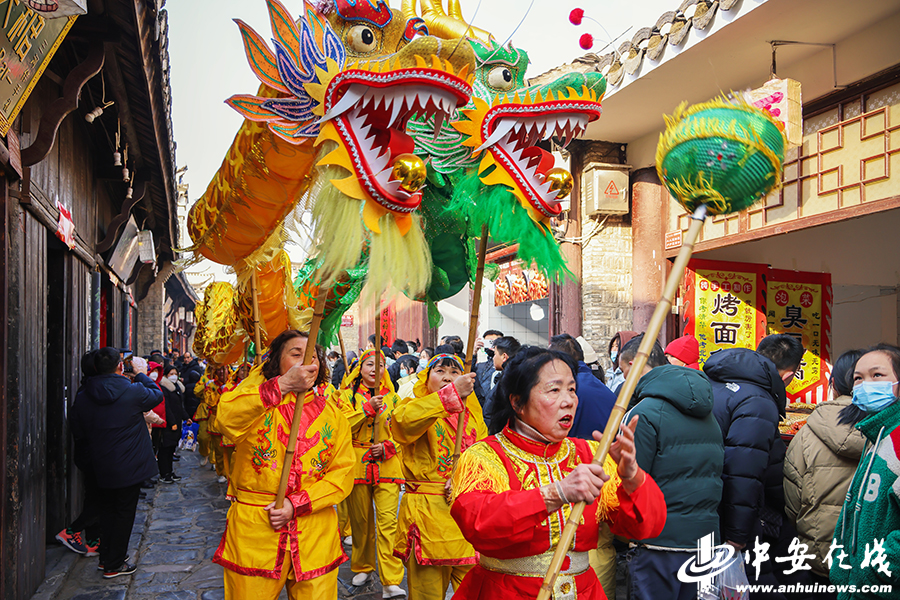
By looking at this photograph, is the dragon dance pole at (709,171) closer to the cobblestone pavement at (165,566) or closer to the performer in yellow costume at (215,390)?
the cobblestone pavement at (165,566)

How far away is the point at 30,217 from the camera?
15.2 feet

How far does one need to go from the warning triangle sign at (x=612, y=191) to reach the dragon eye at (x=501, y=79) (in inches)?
256

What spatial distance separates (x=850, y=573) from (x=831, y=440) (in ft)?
3.08

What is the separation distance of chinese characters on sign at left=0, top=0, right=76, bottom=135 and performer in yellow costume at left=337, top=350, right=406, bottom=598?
108 inches

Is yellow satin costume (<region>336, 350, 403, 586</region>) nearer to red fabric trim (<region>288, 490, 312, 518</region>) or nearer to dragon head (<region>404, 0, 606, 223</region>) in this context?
red fabric trim (<region>288, 490, 312, 518</region>)

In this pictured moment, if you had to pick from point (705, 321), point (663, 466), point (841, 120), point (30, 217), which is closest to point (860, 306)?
point (705, 321)

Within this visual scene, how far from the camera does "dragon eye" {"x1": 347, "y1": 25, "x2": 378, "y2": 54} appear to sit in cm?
278

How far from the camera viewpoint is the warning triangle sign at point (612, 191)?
9295 millimetres

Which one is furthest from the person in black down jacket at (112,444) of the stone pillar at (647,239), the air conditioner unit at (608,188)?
the stone pillar at (647,239)

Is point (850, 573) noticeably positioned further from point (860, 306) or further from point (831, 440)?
point (860, 306)

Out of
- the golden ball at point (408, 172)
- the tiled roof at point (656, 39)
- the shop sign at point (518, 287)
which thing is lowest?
the shop sign at point (518, 287)

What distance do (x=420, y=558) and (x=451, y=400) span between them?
3.37 feet

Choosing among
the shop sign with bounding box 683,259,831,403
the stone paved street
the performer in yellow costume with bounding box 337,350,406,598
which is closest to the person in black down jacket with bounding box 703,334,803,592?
the performer in yellow costume with bounding box 337,350,406,598

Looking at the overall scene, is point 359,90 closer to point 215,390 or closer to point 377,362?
point 377,362
